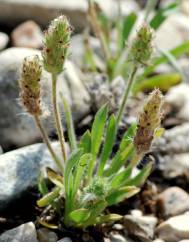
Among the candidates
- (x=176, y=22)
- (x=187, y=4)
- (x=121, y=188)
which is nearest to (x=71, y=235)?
(x=121, y=188)

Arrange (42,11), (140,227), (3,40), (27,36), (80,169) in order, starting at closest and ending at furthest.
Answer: (80,169)
(140,227)
(3,40)
(27,36)
(42,11)

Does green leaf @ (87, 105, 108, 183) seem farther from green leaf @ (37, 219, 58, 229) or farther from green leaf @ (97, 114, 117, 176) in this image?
green leaf @ (37, 219, 58, 229)

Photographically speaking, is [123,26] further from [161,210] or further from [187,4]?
[187,4]

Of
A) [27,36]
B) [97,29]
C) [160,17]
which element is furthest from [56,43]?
[27,36]

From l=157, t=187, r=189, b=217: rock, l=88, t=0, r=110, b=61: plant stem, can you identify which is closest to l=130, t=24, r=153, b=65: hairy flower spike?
l=157, t=187, r=189, b=217: rock

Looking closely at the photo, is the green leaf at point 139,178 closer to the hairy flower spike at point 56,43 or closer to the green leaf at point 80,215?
the green leaf at point 80,215

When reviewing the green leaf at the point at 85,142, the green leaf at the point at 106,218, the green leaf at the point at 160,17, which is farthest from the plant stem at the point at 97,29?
the green leaf at the point at 106,218

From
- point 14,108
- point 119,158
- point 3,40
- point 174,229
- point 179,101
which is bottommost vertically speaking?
point 174,229

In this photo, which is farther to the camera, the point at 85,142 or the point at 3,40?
the point at 3,40

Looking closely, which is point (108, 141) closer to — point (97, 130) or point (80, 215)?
point (97, 130)
